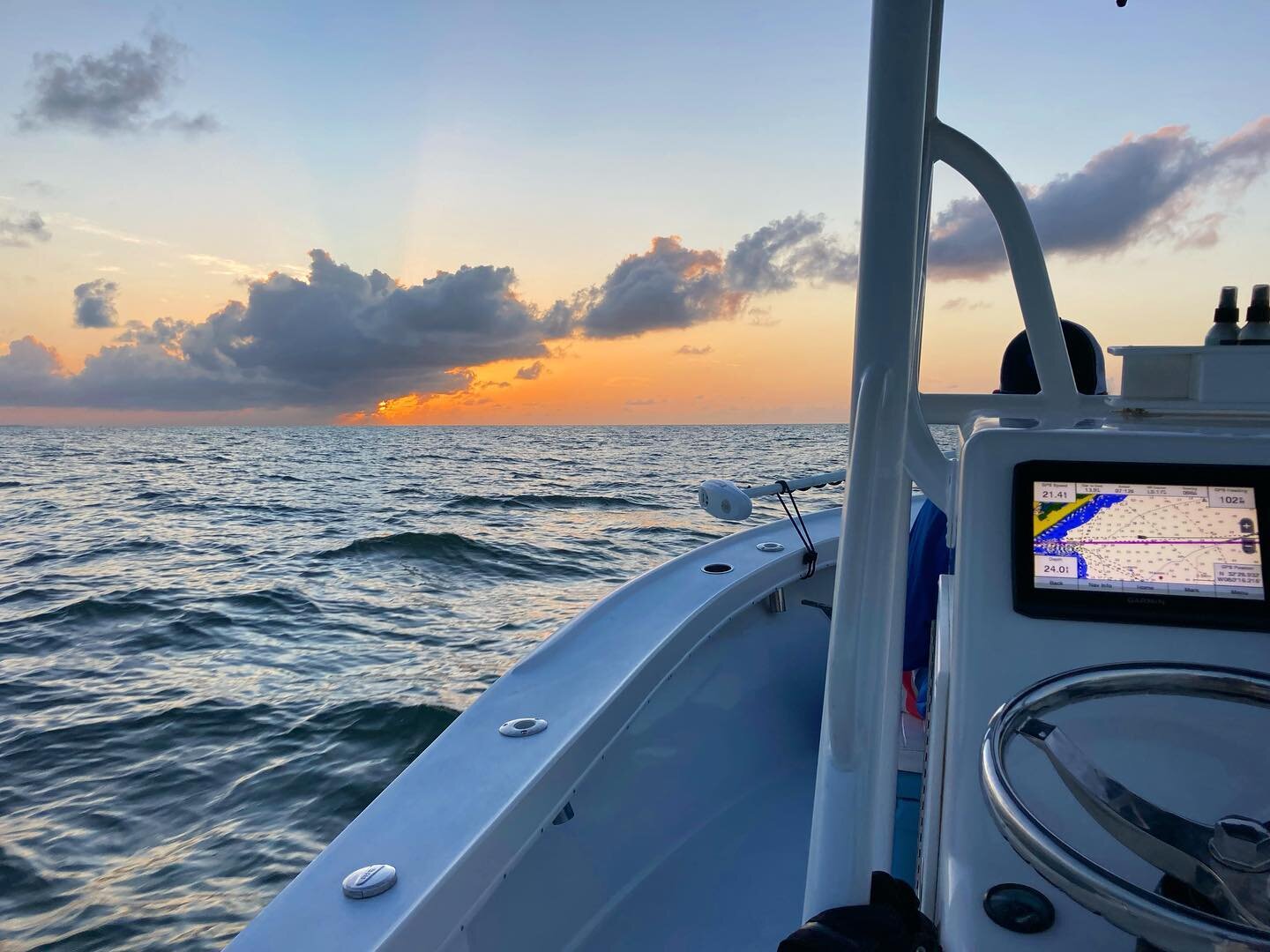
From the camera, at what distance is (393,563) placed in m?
7.41

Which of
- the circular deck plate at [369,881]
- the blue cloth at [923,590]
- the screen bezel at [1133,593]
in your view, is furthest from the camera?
the blue cloth at [923,590]

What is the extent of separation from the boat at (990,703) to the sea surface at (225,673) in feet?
5.06

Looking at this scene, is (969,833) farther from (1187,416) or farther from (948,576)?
(1187,416)

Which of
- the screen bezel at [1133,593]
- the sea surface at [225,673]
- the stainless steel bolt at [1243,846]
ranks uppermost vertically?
the screen bezel at [1133,593]

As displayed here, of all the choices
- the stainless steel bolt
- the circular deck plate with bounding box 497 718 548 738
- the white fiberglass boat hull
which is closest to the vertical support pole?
the stainless steel bolt

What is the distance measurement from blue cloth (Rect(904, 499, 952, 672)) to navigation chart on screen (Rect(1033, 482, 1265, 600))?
0.83m

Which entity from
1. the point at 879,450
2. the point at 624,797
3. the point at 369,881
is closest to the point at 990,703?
the point at 879,450

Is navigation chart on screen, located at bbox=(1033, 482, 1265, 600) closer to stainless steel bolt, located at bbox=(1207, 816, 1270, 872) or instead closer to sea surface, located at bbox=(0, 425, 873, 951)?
stainless steel bolt, located at bbox=(1207, 816, 1270, 872)

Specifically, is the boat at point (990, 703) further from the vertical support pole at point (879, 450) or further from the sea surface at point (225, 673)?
the sea surface at point (225, 673)

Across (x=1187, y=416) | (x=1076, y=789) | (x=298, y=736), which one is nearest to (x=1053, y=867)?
(x=1076, y=789)

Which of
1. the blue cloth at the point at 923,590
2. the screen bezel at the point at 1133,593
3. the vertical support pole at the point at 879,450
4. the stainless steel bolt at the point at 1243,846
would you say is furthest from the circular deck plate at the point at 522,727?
the stainless steel bolt at the point at 1243,846

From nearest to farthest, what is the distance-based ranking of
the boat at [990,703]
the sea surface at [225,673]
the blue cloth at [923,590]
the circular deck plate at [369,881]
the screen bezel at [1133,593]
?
the boat at [990,703], the screen bezel at [1133,593], the circular deck plate at [369,881], the blue cloth at [923,590], the sea surface at [225,673]

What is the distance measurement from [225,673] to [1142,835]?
4679mm

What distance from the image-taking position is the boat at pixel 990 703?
2.09 feet
